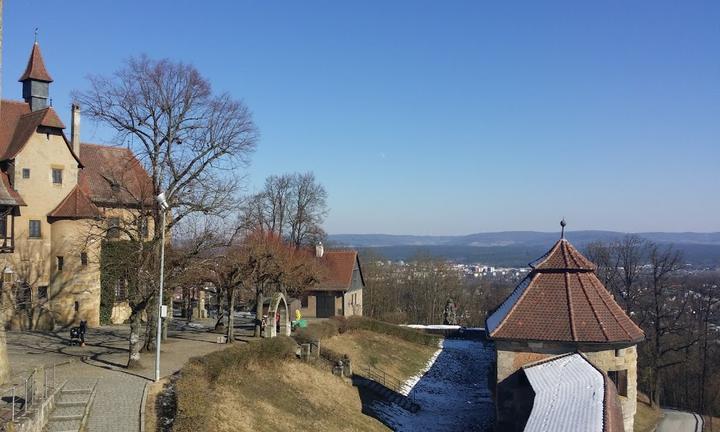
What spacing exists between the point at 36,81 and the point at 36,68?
773 mm

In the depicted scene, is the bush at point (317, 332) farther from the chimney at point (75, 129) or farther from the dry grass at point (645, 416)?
the chimney at point (75, 129)

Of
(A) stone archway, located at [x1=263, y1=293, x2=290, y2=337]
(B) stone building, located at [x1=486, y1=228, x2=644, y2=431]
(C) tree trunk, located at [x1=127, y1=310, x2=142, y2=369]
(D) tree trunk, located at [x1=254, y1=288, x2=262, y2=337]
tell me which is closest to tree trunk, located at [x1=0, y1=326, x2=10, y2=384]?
(C) tree trunk, located at [x1=127, y1=310, x2=142, y2=369]

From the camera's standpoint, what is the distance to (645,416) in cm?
3366

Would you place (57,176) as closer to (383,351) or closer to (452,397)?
(383,351)

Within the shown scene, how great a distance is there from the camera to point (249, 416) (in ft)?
66.2

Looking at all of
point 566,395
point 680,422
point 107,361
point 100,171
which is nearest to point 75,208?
point 100,171

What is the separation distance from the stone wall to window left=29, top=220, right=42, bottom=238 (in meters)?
25.5

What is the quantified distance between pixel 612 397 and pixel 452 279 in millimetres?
62964

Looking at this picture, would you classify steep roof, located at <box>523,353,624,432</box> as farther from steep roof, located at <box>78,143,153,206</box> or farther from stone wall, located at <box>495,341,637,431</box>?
steep roof, located at <box>78,143,153,206</box>

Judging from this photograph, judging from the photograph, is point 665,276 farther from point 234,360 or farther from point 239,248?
point 234,360

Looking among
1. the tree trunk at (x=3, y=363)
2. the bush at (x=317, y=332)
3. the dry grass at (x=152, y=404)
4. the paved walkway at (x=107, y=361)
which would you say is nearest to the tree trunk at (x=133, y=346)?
the paved walkway at (x=107, y=361)

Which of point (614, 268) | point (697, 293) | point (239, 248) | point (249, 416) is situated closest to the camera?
point (249, 416)

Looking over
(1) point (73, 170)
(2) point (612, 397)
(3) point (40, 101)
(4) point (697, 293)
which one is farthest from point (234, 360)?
(4) point (697, 293)

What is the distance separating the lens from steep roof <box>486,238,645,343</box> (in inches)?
919
